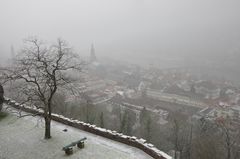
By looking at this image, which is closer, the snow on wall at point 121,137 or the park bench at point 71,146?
the snow on wall at point 121,137

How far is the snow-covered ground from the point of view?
40.5 ft

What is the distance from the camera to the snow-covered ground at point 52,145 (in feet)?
40.5

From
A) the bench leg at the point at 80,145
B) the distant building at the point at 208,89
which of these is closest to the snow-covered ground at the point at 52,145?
the bench leg at the point at 80,145

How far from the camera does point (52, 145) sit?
529 inches

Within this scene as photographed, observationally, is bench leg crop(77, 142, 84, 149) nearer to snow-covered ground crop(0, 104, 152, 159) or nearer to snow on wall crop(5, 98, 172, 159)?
snow-covered ground crop(0, 104, 152, 159)

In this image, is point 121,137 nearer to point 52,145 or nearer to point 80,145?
point 80,145

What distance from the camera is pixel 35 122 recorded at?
1673 centimetres

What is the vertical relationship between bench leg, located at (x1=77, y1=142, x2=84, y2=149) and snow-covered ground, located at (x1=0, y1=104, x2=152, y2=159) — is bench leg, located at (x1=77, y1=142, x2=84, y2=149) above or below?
above

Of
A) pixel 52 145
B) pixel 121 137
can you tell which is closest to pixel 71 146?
pixel 52 145

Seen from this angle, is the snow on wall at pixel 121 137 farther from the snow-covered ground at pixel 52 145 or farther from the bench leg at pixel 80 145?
the bench leg at pixel 80 145

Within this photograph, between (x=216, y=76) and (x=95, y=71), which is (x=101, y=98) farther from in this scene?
(x=216, y=76)

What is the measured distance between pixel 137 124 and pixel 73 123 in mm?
22646

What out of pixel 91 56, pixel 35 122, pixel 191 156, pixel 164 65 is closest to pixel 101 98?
pixel 191 156

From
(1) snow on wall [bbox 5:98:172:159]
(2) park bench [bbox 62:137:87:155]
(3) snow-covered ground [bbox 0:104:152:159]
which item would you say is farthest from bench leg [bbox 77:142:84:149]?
(1) snow on wall [bbox 5:98:172:159]
